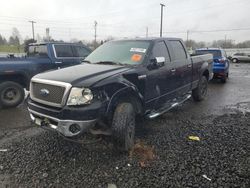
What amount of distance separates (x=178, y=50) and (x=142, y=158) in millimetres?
3055

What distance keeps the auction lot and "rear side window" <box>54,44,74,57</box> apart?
2.75 meters

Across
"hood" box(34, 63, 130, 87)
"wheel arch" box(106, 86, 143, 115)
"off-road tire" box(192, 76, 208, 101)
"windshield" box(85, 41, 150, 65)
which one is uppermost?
"windshield" box(85, 41, 150, 65)

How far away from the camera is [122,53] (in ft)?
14.3

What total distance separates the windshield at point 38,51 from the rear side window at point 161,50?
385 cm

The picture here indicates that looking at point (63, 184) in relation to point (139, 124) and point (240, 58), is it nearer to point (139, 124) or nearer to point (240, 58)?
point (139, 124)

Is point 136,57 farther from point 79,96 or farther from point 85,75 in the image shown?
point 79,96

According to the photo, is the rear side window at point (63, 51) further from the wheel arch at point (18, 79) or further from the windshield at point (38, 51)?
the wheel arch at point (18, 79)

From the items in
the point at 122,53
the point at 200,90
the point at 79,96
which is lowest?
the point at 200,90

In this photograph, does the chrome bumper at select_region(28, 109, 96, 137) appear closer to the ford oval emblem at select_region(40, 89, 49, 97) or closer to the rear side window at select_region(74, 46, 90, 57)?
the ford oval emblem at select_region(40, 89, 49, 97)

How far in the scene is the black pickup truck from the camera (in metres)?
3.03

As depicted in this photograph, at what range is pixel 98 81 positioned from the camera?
3.14 m

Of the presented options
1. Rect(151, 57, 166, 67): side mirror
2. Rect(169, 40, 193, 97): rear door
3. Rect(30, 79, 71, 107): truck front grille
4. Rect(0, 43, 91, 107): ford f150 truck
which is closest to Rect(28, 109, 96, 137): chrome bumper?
Rect(30, 79, 71, 107): truck front grille

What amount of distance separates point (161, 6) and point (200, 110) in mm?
39281

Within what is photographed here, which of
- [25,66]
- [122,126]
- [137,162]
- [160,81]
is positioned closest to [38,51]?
[25,66]
